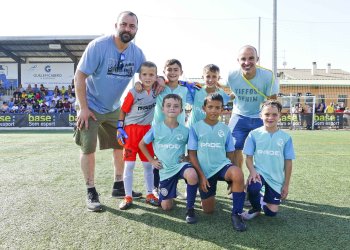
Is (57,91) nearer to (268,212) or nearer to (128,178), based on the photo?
(128,178)

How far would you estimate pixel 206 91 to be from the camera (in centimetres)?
456

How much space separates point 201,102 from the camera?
14.9ft

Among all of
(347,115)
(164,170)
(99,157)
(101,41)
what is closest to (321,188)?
(164,170)

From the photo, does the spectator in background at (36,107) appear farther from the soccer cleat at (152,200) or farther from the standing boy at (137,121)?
the soccer cleat at (152,200)

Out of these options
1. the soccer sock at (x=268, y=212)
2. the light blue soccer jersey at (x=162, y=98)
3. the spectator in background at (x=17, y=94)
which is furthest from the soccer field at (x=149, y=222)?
the spectator in background at (x=17, y=94)

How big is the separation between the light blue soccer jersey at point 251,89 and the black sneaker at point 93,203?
202cm

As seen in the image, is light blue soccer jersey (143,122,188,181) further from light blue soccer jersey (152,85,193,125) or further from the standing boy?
light blue soccer jersey (152,85,193,125)

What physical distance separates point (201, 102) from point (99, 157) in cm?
414

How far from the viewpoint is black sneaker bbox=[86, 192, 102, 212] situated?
12.6 feet

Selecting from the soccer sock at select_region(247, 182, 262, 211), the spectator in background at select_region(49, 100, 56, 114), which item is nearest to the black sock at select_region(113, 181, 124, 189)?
the soccer sock at select_region(247, 182, 262, 211)

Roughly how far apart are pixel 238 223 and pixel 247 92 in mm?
1736

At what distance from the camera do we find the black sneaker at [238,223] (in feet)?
10.6

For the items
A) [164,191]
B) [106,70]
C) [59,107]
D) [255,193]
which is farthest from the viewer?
[59,107]

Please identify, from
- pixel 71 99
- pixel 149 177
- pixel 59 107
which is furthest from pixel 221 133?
pixel 71 99
